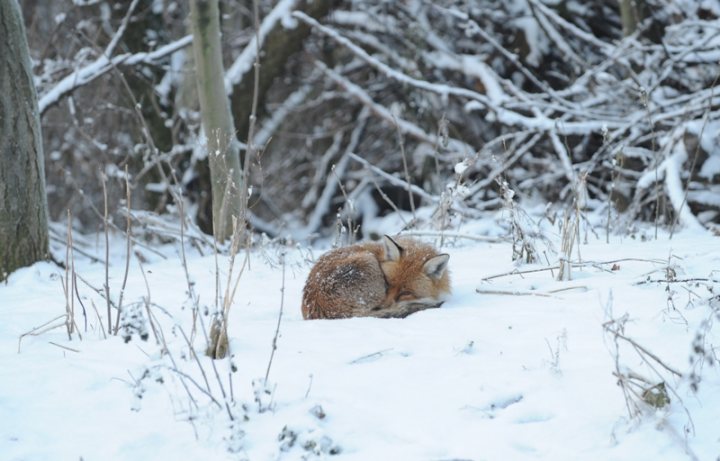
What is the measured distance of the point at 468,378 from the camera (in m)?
3.74

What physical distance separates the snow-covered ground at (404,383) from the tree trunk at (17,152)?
1162 mm

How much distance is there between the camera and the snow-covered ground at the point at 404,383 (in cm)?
331

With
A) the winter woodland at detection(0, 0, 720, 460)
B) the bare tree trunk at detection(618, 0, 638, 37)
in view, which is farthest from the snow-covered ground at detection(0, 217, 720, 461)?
the bare tree trunk at detection(618, 0, 638, 37)

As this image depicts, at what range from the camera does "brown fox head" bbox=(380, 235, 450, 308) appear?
506 centimetres

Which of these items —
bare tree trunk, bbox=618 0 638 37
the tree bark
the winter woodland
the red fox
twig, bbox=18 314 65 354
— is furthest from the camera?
the tree bark

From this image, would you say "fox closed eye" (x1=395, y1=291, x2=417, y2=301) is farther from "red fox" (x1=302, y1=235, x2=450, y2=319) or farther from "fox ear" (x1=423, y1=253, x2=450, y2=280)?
"fox ear" (x1=423, y1=253, x2=450, y2=280)

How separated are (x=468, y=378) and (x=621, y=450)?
80 centimetres

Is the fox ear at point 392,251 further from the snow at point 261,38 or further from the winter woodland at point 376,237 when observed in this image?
A: the snow at point 261,38

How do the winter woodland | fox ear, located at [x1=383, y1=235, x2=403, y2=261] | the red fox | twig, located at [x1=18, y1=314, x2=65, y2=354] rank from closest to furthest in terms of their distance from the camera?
the winter woodland → twig, located at [x1=18, y1=314, x2=65, y2=354] → the red fox → fox ear, located at [x1=383, y1=235, x2=403, y2=261]

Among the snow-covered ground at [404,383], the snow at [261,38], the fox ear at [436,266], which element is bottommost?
the snow-covered ground at [404,383]

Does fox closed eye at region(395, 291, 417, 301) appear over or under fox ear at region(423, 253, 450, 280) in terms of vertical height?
under

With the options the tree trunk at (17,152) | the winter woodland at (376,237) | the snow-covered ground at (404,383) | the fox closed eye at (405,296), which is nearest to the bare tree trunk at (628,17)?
the winter woodland at (376,237)

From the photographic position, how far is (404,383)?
12.3ft

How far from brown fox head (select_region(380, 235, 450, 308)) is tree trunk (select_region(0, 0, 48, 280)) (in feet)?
9.22
